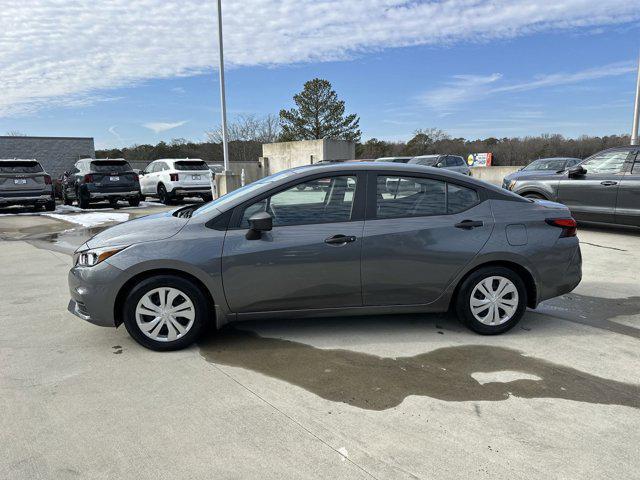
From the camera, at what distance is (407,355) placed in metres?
3.94

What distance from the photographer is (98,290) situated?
3.92m

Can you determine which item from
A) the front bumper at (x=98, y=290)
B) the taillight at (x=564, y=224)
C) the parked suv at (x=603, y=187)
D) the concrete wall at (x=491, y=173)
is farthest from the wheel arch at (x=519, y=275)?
the concrete wall at (x=491, y=173)

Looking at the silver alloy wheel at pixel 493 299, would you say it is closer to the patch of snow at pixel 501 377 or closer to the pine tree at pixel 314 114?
the patch of snow at pixel 501 377

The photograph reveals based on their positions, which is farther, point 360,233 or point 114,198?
point 114,198

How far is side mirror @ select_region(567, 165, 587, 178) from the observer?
9680mm

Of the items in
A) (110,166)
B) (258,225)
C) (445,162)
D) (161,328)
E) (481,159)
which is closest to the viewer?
(258,225)

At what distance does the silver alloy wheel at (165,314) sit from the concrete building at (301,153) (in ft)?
82.1

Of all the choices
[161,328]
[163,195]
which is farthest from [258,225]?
[163,195]

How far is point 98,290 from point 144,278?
14.5 inches

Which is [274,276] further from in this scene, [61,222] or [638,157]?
[61,222]

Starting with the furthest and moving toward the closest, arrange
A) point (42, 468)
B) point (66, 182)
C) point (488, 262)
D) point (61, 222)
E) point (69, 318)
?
point (66, 182) → point (61, 222) → point (69, 318) → point (488, 262) → point (42, 468)

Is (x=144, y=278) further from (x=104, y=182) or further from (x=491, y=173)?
(x=491, y=173)

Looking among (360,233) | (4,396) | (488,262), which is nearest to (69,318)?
(4,396)

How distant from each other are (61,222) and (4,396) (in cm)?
1093
